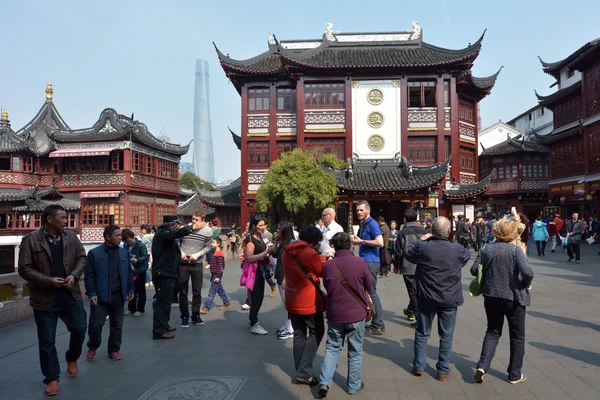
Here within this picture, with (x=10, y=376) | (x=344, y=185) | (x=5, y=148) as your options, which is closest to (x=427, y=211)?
(x=344, y=185)

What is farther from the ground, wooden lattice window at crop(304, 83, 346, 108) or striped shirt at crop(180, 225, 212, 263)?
wooden lattice window at crop(304, 83, 346, 108)

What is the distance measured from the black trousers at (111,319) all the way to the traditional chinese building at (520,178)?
106 ft

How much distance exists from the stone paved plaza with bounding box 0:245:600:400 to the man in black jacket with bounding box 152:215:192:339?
33 cm

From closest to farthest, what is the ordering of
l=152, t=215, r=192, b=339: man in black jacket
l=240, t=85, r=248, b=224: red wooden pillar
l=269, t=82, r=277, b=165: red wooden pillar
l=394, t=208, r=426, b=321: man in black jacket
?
1. l=152, t=215, r=192, b=339: man in black jacket
2. l=394, t=208, r=426, b=321: man in black jacket
3. l=269, t=82, r=277, b=165: red wooden pillar
4. l=240, t=85, r=248, b=224: red wooden pillar

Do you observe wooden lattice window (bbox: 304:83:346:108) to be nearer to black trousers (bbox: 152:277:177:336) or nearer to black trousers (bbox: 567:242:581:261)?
black trousers (bbox: 567:242:581:261)

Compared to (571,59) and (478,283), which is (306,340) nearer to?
(478,283)

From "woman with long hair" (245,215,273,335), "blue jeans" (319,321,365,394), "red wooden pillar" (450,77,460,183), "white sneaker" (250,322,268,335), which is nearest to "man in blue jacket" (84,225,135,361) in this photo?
"woman with long hair" (245,215,273,335)

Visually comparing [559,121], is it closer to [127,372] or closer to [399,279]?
[399,279]

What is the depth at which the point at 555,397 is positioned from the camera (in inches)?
157

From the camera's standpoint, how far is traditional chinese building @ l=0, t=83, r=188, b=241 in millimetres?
26578

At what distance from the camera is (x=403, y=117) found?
83.3 ft

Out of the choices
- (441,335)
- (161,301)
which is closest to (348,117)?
(161,301)

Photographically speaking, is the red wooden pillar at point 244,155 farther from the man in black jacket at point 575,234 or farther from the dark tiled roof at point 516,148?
the dark tiled roof at point 516,148

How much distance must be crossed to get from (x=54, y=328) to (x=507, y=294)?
4.81 meters
